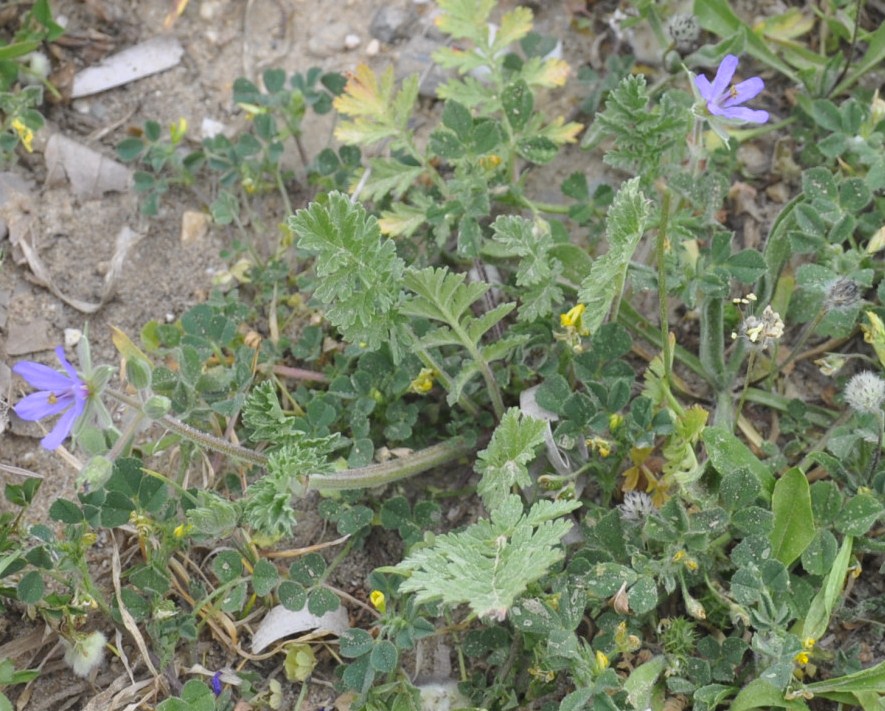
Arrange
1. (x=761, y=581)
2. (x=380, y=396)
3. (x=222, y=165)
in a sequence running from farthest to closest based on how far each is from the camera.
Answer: (x=222, y=165)
(x=380, y=396)
(x=761, y=581)

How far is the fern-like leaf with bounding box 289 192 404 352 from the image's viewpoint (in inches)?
97.0

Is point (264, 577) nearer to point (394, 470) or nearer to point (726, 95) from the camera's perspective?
point (394, 470)

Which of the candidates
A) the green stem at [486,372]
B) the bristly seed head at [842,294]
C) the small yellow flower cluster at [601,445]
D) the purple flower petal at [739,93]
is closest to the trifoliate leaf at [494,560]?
the small yellow flower cluster at [601,445]

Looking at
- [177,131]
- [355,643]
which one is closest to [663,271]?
[355,643]

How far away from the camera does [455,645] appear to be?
2.80 m

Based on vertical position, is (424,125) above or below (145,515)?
above

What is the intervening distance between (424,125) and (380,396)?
4.07 ft

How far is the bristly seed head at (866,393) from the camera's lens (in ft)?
8.80

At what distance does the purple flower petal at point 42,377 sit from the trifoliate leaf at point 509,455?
1.05 m

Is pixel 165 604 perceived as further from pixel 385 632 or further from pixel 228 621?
pixel 385 632

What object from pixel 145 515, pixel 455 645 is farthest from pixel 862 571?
pixel 145 515

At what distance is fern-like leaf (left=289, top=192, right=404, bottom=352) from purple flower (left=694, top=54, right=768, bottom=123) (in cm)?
92

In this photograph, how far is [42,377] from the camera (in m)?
2.23

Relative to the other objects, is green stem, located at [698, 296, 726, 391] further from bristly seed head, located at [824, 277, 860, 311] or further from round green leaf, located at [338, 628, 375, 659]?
round green leaf, located at [338, 628, 375, 659]
